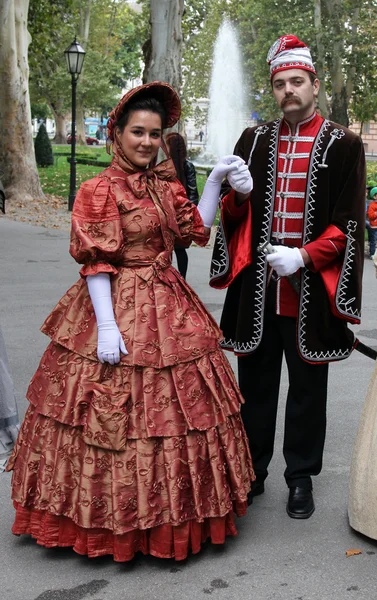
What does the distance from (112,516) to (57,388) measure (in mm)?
520

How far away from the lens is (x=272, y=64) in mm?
3484

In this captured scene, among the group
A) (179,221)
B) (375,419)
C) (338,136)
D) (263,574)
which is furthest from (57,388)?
(338,136)

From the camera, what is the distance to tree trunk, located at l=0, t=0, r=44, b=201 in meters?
17.7

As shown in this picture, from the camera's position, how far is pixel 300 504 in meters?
3.76

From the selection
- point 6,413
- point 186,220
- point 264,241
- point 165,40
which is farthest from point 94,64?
point 186,220

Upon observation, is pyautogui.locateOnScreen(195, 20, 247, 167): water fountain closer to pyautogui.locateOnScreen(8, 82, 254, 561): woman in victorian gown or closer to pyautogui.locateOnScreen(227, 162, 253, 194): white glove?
pyautogui.locateOnScreen(227, 162, 253, 194): white glove

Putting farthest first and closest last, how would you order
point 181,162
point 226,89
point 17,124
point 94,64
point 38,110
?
point 38,110, point 94,64, point 226,89, point 17,124, point 181,162

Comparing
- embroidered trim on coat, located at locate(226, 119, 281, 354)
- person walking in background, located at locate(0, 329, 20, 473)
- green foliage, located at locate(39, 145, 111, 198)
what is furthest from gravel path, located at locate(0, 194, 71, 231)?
embroidered trim on coat, located at locate(226, 119, 281, 354)

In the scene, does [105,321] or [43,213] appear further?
[43,213]

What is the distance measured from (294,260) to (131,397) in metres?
0.86

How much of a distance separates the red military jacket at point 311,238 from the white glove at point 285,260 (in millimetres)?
82

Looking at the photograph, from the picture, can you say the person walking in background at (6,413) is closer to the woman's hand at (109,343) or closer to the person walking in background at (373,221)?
the woman's hand at (109,343)

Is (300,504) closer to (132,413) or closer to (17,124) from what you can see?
(132,413)

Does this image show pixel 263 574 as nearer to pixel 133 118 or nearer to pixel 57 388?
pixel 57 388
